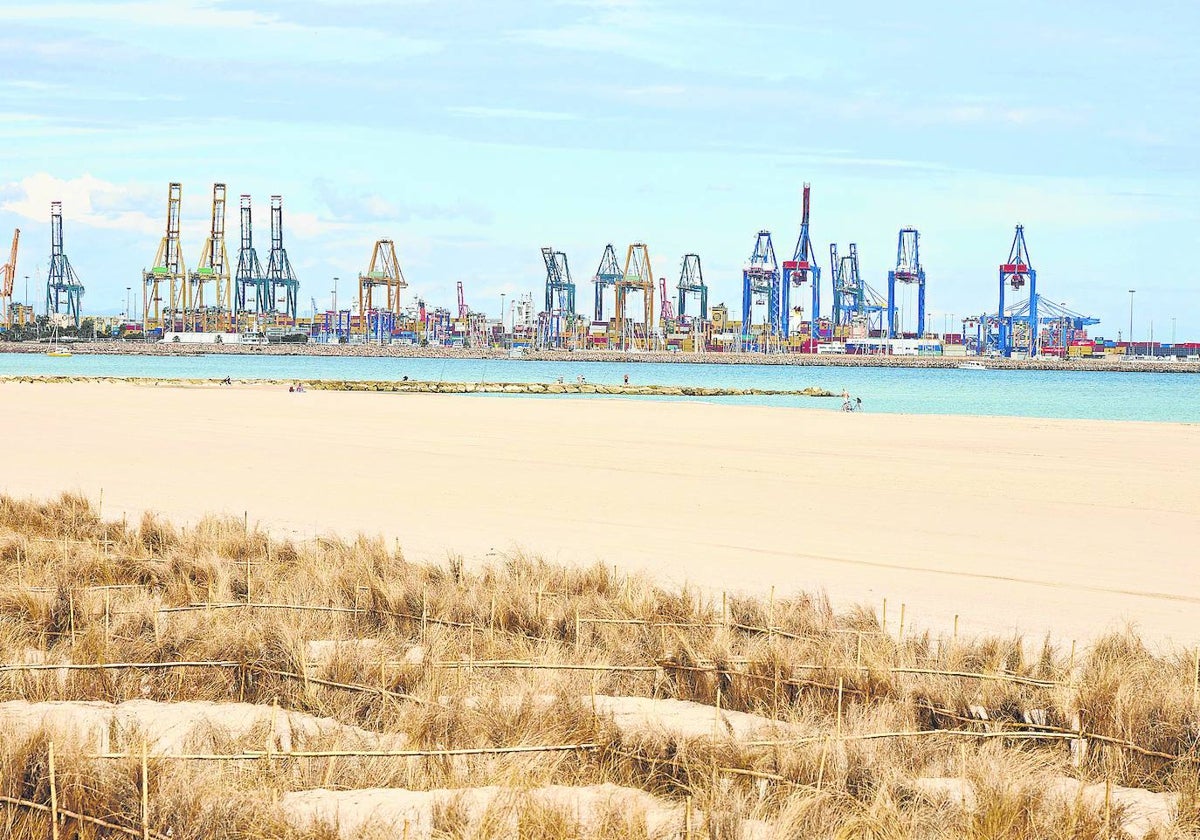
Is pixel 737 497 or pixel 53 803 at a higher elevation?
pixel 53 803

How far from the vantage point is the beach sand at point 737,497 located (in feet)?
27.0

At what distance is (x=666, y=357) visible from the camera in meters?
124

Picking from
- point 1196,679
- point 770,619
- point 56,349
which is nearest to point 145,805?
point 770,619

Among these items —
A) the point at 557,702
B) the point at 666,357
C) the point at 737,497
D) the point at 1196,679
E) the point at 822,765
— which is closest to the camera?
the point at 822,765

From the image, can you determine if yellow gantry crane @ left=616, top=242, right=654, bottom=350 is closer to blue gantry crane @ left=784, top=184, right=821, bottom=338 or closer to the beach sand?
blue gantry crane @ left=784, top=184, right=821, bottom=338

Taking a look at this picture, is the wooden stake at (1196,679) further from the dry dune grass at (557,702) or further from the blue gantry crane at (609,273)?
the blue gantry crane at (609,273)

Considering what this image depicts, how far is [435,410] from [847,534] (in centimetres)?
2129

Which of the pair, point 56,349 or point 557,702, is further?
point 56,349

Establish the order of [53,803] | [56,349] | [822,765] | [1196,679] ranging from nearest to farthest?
[53,803] → [822,765] → [1196,679] → [56,349]

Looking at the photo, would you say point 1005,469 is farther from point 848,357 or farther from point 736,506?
point 848,357

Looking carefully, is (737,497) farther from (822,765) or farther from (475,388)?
(475,388)

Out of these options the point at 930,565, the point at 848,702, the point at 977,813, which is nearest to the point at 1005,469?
the point at 930,565

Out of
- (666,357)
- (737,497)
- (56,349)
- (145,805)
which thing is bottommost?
(737,497)

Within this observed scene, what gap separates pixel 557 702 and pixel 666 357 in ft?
394
